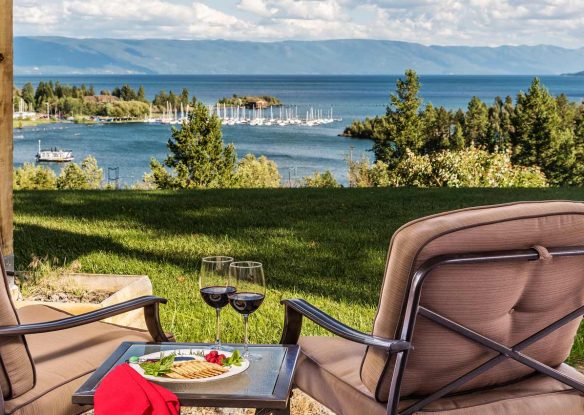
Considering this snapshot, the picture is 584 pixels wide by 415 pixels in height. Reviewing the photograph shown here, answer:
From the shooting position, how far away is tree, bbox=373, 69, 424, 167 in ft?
156

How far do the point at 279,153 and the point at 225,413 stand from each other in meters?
79.5

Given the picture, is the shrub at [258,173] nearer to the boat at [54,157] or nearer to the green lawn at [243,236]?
the boat at [54,157]

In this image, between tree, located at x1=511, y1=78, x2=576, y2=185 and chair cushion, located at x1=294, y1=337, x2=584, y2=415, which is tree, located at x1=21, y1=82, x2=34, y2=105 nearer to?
tree, located at x1=511, y1=78, x2=576, y2=185

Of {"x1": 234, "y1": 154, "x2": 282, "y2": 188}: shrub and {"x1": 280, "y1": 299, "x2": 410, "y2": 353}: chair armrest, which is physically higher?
{"x1": 280, "y1": 299, "x2": 410, "y2": 353}: chair armrest

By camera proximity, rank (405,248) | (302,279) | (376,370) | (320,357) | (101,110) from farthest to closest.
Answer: (101,110)
(302,279)
(320,357)
(376,370)
(405,248)

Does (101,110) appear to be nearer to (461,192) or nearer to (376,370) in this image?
(461,192)

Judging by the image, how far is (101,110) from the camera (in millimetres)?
121062

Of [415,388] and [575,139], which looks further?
[575,139]

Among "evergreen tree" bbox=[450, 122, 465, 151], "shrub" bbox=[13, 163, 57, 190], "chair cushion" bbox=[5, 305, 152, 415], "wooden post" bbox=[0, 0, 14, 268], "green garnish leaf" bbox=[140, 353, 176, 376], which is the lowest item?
"shrub" bbox=[13, 163, 57, 190]

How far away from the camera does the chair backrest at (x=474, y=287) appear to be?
208 cm

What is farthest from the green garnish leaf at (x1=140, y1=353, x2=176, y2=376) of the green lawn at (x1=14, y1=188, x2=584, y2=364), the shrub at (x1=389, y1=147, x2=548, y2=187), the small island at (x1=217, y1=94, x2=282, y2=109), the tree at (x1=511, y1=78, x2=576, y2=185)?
the small island at (x1=217, y1=94, x2=282, y2=109)

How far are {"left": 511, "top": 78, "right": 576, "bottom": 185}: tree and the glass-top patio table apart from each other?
40.3 m

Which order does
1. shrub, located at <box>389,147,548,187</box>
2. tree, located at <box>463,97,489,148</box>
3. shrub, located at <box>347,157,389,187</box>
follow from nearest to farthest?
shrub, located at <box>389,147,548,187</box>, shrub, located at <box>347,157,389,187</box>, tree, located at <box>463,97,489,148</box>

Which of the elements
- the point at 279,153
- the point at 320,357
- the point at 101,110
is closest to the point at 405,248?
the point at 320,357
